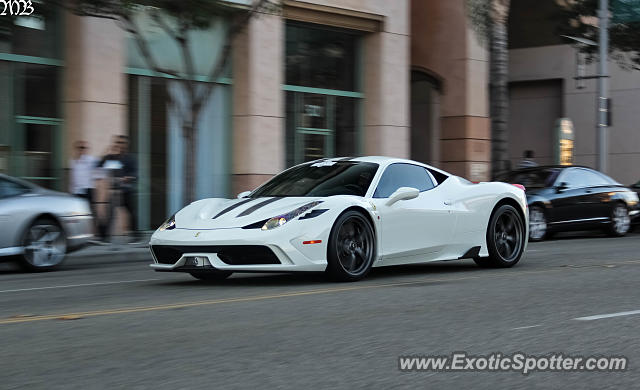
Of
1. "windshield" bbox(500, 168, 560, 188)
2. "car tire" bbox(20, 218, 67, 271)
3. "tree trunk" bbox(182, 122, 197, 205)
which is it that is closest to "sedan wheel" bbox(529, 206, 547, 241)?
"windshield" bbox(500, 168, 560, 188)

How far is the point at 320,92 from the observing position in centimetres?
2322

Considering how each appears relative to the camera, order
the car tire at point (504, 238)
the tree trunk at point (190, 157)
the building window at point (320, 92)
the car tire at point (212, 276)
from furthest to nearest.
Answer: the building window at point (320, 92), the tree trunk at point (190, 157), the car tire at point (504, 238), the car tire at point (212, 276)

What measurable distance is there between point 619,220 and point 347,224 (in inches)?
468

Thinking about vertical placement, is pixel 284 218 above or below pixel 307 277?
above

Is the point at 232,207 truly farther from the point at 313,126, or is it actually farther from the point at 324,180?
the point at 313,126

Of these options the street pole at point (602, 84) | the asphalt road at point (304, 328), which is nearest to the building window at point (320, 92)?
the street pole at point (602, 84)

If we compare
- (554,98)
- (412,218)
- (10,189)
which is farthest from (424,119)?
(412,218)

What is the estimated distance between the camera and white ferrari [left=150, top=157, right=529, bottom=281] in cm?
890

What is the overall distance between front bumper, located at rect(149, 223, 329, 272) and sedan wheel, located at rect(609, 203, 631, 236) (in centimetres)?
1204

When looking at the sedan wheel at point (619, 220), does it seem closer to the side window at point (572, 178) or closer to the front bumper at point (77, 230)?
the side window at point (572, 178)

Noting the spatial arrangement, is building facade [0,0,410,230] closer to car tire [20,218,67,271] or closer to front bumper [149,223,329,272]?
car tire [20,218,67,271]

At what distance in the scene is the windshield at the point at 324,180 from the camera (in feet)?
32.2

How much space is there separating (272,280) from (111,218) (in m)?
6.94

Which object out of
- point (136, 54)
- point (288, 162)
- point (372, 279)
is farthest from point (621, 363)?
point (288, 162)
